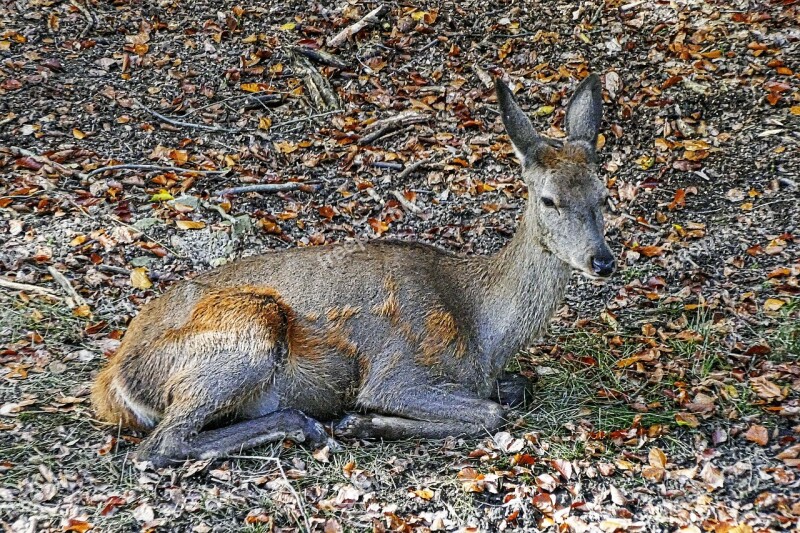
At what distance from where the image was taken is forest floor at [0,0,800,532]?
18.5 ft

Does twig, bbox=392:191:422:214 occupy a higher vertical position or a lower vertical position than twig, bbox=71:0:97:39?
lower

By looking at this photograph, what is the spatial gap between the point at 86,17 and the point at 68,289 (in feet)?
18.7

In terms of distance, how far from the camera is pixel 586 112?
6.72 metres

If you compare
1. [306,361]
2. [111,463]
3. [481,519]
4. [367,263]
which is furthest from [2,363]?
[481,519]

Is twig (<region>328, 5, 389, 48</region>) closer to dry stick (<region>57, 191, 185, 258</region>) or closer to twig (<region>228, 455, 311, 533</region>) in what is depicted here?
dry stick (<region>57, 191, 185, 258</region>)

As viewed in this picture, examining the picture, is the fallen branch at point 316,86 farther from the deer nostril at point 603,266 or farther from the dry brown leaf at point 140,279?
the deer nostril at point 603,266

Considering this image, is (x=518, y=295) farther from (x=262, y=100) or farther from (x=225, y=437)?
(x=262, y=100)

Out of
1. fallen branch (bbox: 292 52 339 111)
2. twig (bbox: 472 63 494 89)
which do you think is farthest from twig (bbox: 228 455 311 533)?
twig (bbox: 472 63 494 89)

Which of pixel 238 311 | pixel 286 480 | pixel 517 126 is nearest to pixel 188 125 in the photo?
pixel 238 311

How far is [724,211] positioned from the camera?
28.6ft

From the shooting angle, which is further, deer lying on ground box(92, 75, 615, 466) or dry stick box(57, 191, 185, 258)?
dry stick box(57, 191, 185, 258)

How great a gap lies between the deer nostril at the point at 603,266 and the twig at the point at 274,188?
4.34 metres

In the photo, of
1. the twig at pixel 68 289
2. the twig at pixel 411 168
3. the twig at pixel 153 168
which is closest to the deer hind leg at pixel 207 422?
the twig at pixel 68 289

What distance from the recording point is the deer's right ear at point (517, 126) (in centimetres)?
626
